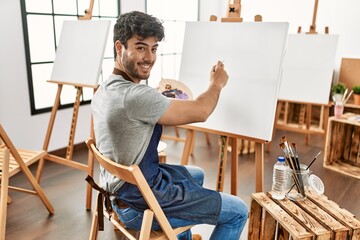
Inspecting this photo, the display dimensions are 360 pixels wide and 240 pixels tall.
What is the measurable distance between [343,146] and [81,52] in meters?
2.48

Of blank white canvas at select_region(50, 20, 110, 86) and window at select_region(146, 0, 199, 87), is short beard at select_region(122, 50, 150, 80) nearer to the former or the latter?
blank white canvas at select_region(50, 20, 110, 86)

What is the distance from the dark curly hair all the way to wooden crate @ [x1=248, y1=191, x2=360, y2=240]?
819 millimetres

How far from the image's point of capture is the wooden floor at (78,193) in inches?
79.8

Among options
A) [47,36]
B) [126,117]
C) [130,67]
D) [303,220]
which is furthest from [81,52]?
[303,220]

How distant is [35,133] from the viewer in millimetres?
2996

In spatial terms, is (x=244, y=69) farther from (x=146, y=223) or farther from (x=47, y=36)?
Result: (x=47, y=36)

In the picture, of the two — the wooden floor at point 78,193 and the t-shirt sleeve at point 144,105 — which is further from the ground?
the t-shirt sleeve at point 144,105

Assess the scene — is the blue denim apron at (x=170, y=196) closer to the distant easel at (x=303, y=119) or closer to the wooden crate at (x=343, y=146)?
the wooden crate at (x=343, y=146)

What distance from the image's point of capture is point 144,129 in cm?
121

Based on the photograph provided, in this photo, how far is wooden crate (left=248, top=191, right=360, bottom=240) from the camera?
1.20 meters

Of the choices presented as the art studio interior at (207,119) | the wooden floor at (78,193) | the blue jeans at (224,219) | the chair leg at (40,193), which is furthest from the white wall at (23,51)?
the blue jeans at (224,219)

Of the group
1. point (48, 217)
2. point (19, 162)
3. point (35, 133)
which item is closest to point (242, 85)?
point (19, 162)

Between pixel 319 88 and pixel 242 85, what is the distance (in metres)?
1.82

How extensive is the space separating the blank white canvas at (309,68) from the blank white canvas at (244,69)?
1.75 metres
